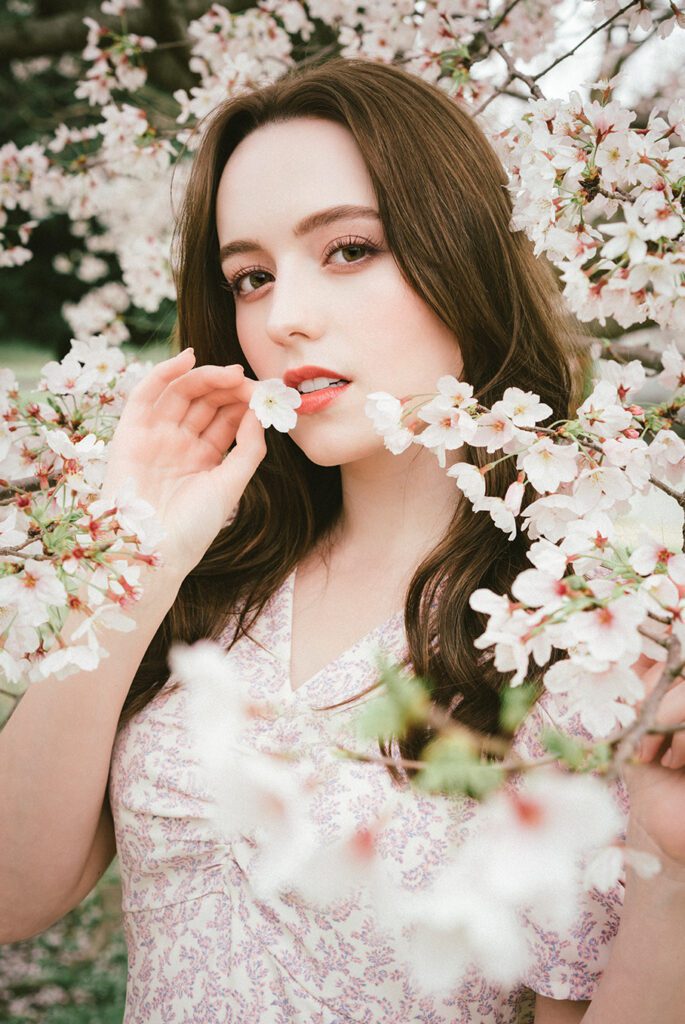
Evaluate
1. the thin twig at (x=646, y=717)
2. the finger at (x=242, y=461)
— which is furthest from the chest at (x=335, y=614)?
the thin twig at (x=646, y=717)

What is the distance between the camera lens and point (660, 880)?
2.97 feet

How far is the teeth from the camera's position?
140 cm

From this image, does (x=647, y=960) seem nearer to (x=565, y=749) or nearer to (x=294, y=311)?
(x=565, y=749)

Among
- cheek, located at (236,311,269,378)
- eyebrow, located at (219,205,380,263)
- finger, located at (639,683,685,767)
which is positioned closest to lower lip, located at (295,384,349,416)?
cheek, located at (236,311,269,378)

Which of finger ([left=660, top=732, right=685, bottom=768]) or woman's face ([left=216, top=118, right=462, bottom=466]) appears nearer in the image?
finger ([left=660, top=732, right=685, bottom=768])

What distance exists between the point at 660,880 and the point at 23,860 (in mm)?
999

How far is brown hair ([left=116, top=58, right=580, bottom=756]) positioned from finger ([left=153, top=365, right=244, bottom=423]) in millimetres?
300

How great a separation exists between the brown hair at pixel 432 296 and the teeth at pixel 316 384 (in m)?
0.20

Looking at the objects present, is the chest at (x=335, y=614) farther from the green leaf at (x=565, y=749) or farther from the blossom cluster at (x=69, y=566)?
the green leaf at (x=565, y=749)

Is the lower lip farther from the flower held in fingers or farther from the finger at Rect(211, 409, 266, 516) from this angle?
the finger at Rect(211, 409, 266, 516)

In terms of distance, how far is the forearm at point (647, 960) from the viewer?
3.07ft

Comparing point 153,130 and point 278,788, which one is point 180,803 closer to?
point 278,788

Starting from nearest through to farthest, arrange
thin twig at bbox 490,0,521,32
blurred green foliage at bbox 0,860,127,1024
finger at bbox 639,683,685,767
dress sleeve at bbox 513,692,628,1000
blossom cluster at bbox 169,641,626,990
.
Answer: blossom cluster at bbox 169,641,626,990, finger at bbox 639,683,685,767, dress sleeve at bbox 513,692,628,1000, thin twig at bbox 490,0,521,32, blurred green foliage at bbox 0,860,127,1024

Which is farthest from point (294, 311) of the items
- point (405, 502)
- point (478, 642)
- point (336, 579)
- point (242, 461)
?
point (478, 642)
